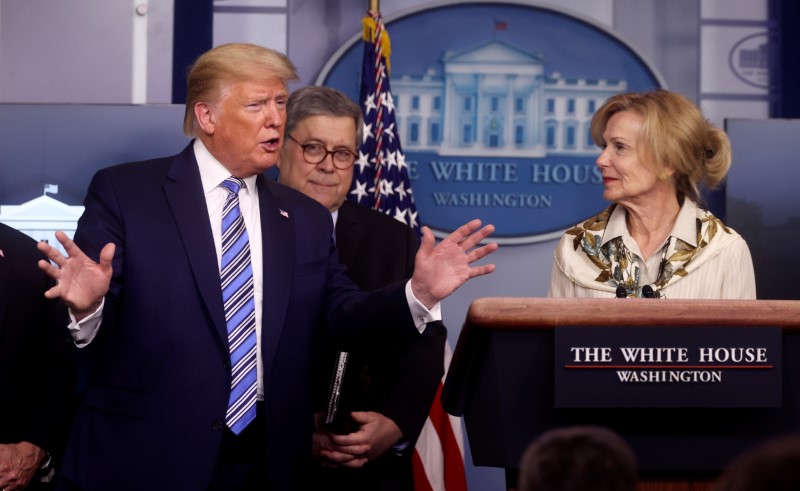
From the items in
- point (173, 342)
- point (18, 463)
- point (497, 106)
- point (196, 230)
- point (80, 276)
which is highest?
point (497, 106)

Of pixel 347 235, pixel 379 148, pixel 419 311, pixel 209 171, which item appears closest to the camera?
pixel 419 311

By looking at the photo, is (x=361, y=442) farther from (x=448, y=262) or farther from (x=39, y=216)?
(x=39, y=216)

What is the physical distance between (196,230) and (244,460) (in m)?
0.53

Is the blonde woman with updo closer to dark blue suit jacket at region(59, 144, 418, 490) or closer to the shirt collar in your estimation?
dark blue suit jacket at region(59, 144, 418, 490)

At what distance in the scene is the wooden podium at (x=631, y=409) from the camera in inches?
69.7

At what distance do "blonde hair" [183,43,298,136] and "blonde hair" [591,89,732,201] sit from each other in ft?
3.24

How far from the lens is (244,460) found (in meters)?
2.42

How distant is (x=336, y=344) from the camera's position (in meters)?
2.61

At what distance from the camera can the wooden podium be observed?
5.81 feet

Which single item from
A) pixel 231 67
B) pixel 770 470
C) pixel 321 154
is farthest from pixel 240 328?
pixel 770 470

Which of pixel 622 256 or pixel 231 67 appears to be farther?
pixel 622 256

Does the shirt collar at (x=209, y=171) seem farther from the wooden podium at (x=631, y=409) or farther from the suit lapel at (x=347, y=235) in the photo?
the wooden podium at (x=631, y=409)

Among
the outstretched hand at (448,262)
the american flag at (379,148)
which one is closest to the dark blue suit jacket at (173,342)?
the outstretched hand at (448,262)

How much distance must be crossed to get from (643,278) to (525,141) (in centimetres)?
208
